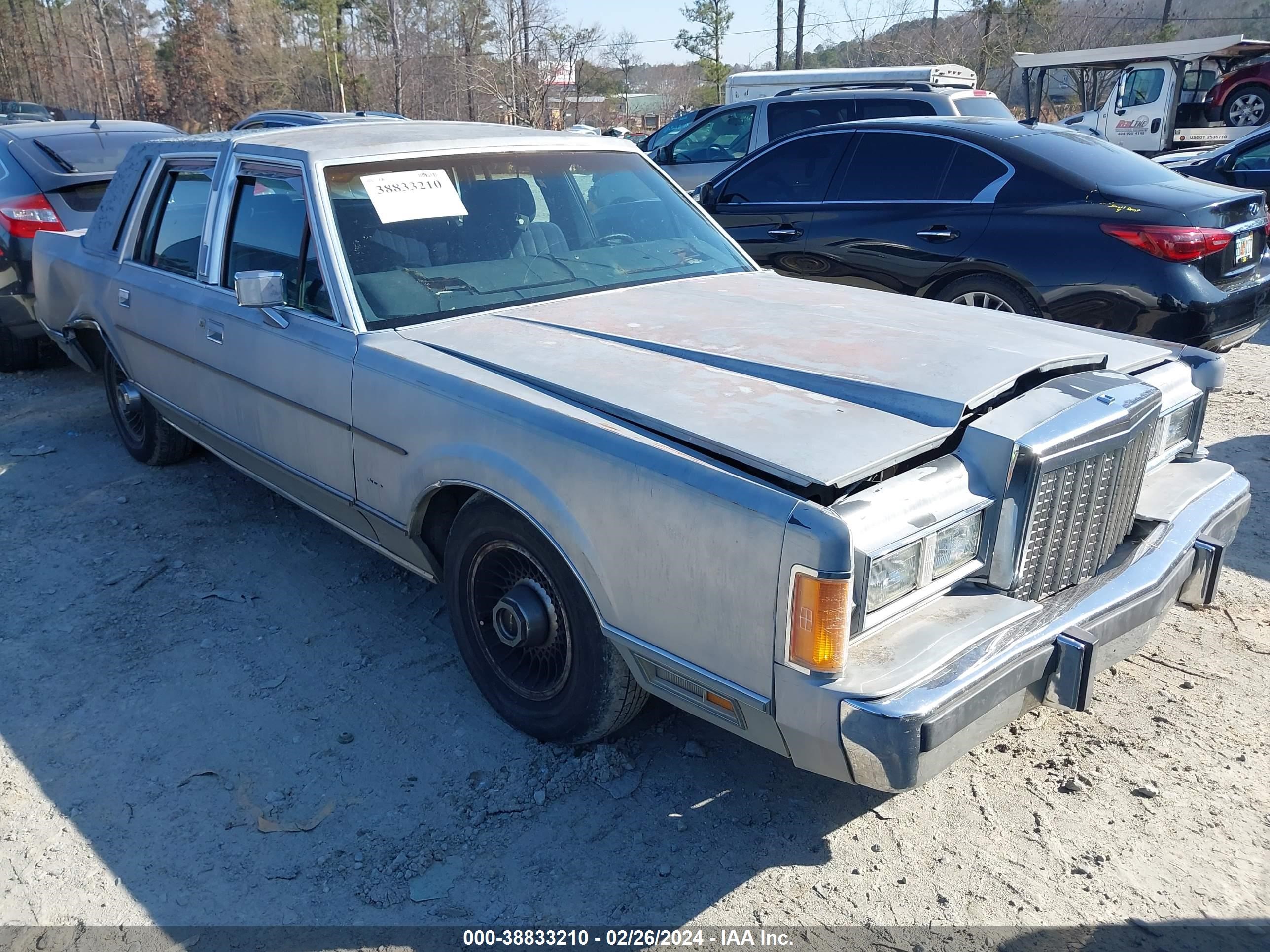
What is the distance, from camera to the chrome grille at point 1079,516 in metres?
2.47

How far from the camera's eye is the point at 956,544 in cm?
240

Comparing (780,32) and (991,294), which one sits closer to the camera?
Result: (991,294)

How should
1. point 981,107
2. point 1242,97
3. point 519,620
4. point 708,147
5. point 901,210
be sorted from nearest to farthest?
point 519,620 → point 901,210 → point 981,107 → point 708,147 → point 1242,97

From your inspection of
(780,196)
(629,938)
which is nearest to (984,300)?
(780,196)

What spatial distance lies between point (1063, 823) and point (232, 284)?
3579mm

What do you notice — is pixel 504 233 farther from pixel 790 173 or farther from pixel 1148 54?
pixel 1148 54

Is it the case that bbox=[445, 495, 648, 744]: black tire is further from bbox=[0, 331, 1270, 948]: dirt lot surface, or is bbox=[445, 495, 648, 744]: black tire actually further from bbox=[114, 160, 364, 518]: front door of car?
bbox=[114, 160, 364, 518]: front door of car

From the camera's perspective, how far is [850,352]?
2934 millimetres

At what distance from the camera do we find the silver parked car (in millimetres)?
2201

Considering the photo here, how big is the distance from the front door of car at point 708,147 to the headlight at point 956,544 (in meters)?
8.52

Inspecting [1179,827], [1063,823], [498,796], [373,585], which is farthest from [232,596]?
[1179,827]

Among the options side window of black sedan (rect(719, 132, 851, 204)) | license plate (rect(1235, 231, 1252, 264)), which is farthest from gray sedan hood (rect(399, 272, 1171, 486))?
side window of black sedan (rect(719, 132, 851, 204))

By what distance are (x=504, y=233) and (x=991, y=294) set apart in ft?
10.7

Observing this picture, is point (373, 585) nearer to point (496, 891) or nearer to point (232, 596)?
point (232, 596)
